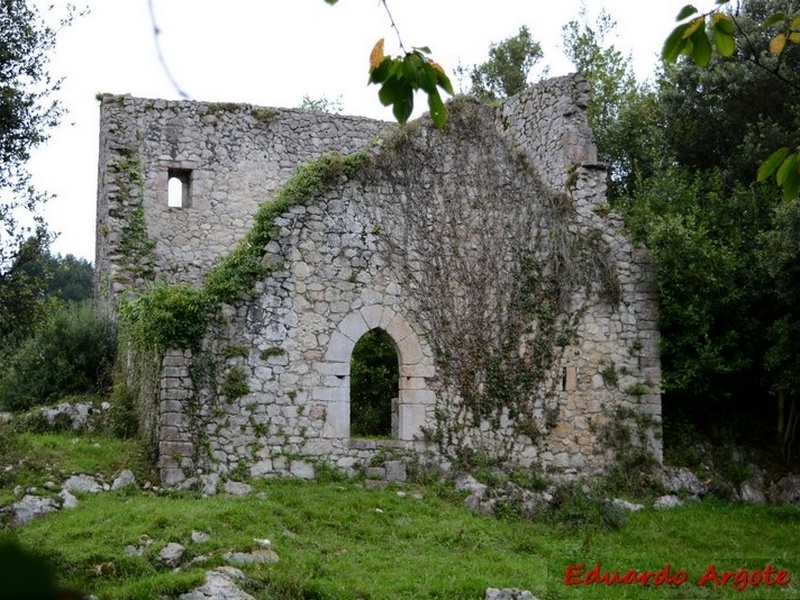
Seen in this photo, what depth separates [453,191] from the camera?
15055 millimetres

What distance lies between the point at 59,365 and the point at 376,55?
46.8ft

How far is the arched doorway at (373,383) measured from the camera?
54.2ft

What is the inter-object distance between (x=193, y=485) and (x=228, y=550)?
281 cm

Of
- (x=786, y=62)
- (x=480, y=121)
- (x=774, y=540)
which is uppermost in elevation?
(x=786, y=62)

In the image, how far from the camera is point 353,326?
14.1m

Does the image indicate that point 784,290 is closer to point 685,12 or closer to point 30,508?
point 30,508

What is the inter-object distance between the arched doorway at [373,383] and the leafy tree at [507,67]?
49.6 ft

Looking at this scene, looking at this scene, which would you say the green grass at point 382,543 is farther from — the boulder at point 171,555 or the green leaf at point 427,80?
the green leaf at point 427,80

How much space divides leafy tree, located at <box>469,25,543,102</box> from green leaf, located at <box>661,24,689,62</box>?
26702 millimetres

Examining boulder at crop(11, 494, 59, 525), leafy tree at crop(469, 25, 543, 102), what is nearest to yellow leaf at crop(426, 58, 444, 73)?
boulder at crop(11, 494, 59, 525)

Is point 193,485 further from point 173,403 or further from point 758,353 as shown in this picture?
point 758,353

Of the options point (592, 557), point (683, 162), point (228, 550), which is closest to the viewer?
point (228, 550)

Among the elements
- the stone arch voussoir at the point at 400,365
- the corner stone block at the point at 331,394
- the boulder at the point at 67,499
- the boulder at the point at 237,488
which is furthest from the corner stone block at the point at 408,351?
the boulder at the point at 67,499

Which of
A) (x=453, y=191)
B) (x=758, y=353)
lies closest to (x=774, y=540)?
(x=758, y=353)
